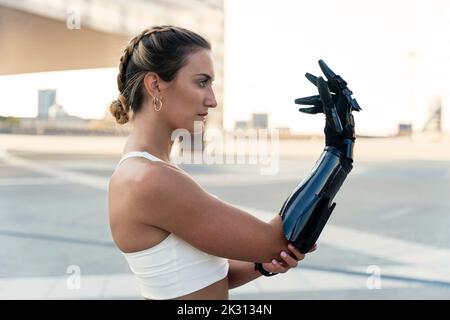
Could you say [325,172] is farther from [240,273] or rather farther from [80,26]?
[80,26]

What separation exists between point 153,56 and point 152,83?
0.15 ft

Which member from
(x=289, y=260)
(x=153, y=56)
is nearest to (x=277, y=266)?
(x=289, y=260)

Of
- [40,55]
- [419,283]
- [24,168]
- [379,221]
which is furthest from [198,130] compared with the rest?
[24,168]

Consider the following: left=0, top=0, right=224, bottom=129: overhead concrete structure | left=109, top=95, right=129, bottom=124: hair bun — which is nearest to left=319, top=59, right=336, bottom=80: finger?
left=109, top=95, right=129, bottom=124: hair bun

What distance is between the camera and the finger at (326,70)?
88cm

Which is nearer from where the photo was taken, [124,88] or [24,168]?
[124,88]

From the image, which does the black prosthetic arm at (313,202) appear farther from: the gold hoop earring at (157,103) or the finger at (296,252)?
the gold hoop earring at (157,103)

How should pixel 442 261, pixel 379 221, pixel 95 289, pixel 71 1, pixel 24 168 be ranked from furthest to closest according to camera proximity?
pixel 24 168 → pixel 71 1 → pixel 379 221 → pixel 442 261 → pixel 95 289

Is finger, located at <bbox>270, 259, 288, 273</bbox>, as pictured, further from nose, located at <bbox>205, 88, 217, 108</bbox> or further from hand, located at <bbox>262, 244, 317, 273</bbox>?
nose, located at <bbox>205, 88, 217, 108</bbox>

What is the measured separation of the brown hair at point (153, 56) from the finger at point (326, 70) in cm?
20

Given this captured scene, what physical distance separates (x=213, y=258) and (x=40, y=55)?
9447 mm

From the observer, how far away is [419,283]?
3.83 meters

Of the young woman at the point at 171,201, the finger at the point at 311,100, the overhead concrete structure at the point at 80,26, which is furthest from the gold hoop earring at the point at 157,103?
the overhead concrete structure at the point at 80,26

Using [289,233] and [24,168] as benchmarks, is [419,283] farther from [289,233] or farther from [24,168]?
[24,168]
